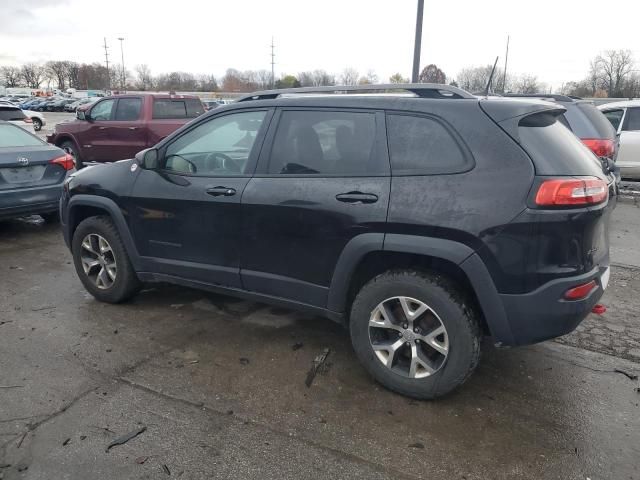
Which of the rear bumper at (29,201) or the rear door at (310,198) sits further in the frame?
the rear bumper at (29,201)

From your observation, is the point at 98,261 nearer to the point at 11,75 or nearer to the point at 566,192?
the point at 566,192

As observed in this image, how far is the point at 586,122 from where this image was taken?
26.0 ft

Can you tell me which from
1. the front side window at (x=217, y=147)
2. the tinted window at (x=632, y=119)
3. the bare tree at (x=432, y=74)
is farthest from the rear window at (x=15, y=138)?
the bare tree at (x=432, y=74)

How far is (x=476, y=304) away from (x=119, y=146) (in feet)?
34.0

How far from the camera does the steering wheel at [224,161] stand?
152 inches

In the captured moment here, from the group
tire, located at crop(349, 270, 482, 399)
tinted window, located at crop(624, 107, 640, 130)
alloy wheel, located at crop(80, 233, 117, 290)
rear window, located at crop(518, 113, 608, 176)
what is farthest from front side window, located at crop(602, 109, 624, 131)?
alloy wheel, located at crop(80, 233, 117, 290)

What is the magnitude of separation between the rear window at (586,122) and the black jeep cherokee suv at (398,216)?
5.09 metres

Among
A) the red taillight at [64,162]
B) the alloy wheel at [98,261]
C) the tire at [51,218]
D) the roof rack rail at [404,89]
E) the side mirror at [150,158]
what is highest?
the roof rack rail at [404,89]

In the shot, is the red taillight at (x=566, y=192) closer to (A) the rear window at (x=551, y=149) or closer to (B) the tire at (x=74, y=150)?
(A) the rear window at (x=551, y=149)

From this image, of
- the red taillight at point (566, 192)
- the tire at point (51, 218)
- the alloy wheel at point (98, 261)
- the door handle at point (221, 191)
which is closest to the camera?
the red taillight at point (566, 192)

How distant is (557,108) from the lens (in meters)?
3.23

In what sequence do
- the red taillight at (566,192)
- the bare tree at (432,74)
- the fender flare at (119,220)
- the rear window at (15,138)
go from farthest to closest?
the bare tree at (432,74)
the rear window at (15,138)
the fender flare at (119,220)
the red taillight at (566,192)

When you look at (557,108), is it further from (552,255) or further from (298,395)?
(298,395)

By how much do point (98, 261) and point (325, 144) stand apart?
2.47m
